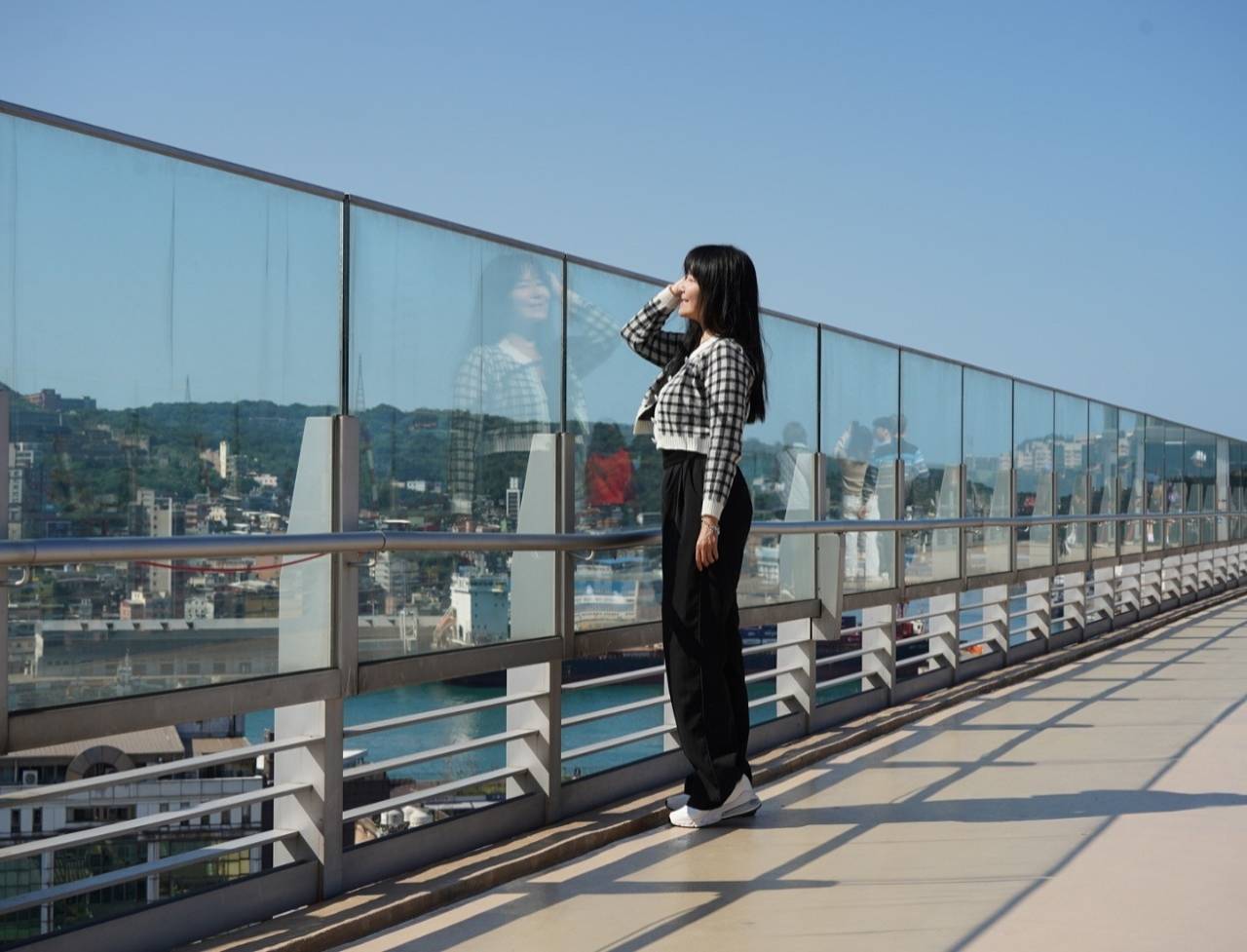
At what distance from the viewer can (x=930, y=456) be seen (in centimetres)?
834

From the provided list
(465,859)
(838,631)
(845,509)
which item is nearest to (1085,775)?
(838,631)

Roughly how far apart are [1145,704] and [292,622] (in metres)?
5.37

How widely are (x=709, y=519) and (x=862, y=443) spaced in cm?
316

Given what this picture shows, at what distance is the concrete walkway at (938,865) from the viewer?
3.42 m

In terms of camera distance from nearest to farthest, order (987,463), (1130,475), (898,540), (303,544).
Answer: (303,544)
(898,540)
(987,463)
(1130,475)

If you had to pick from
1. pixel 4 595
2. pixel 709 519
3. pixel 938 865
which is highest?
pixel 709 519

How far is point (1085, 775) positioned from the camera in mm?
5547

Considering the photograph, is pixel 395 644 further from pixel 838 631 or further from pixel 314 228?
pixel 838 631

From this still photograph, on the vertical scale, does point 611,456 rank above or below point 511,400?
below

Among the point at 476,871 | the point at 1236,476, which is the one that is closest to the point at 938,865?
the point at 476,871

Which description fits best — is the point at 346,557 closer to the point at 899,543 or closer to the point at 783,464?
the point at 783,464

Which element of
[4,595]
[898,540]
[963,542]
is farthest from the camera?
[963,542]

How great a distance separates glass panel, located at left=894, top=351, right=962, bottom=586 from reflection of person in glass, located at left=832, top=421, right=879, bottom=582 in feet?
1.52

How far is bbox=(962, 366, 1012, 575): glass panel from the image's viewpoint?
9.03m
